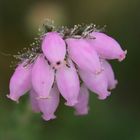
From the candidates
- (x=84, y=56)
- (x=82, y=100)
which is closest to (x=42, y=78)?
(x=84, y=56)

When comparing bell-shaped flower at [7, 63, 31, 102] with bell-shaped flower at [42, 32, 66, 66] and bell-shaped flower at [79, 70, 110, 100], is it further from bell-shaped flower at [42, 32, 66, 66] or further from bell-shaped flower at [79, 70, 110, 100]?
bell-shaped flower at [79, 70, 110, 100]

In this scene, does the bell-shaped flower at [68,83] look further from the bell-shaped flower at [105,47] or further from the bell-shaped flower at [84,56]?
the bell-shaped flower at [105,47]

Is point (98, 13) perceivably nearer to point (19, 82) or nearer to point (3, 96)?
point (3, 96)

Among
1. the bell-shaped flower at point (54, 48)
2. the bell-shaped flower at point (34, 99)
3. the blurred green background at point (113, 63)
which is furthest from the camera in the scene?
the blurred green background at point (113, 63)

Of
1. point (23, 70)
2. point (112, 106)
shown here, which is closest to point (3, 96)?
point (112, 106)

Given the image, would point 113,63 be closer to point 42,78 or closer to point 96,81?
point 96,81

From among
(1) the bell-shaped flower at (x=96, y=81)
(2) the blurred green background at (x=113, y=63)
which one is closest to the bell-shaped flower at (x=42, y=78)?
(1) the bell-shaped flower at (x=96, y=81)

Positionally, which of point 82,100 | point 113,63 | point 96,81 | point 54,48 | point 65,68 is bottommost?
point 113,63
